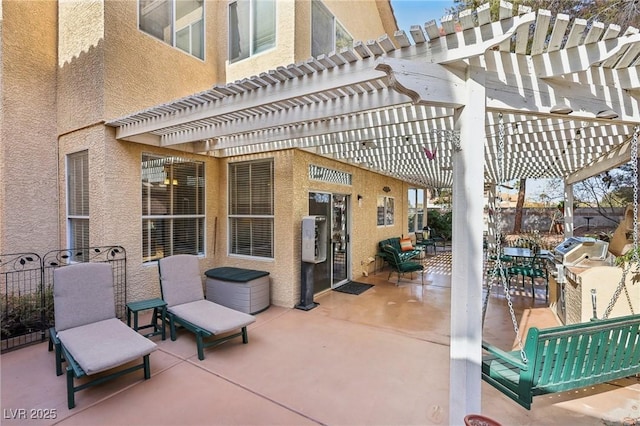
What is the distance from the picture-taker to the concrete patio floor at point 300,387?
2.98 meters

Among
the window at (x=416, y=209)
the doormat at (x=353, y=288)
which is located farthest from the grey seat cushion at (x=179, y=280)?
the window at (x=416, y=209)

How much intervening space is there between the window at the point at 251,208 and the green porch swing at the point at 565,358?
471cm

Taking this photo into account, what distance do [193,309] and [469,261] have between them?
13.7ft

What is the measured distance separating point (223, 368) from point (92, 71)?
18.5 feet

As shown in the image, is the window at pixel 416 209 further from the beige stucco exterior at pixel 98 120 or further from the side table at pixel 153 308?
the side table at pixel 153 308

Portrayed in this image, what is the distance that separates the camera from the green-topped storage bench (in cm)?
576

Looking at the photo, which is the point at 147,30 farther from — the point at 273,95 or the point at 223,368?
the point at 223,368

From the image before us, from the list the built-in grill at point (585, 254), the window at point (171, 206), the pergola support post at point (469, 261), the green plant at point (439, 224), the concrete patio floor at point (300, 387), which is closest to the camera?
the pergola support post at point (469, 261)

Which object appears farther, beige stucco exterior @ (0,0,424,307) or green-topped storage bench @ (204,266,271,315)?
green-topped storage bench @ (204,266,271,315)

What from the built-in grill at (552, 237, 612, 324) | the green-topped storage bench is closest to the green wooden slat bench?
the built-in grill at (552, 237, 612, 324)

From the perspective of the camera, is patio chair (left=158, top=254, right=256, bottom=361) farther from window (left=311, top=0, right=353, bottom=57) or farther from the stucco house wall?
window (left=311, top=0, right=353, bottom=57)

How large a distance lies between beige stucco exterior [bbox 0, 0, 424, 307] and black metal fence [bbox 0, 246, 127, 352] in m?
0.17

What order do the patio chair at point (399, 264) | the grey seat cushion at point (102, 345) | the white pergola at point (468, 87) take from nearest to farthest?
the white pergola at point (468, 87)
the grey seat cushion at point (102, 345)
the patio chair at point (399, 264)

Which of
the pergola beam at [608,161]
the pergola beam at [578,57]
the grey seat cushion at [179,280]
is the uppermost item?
the pergola beam at [578,57]
